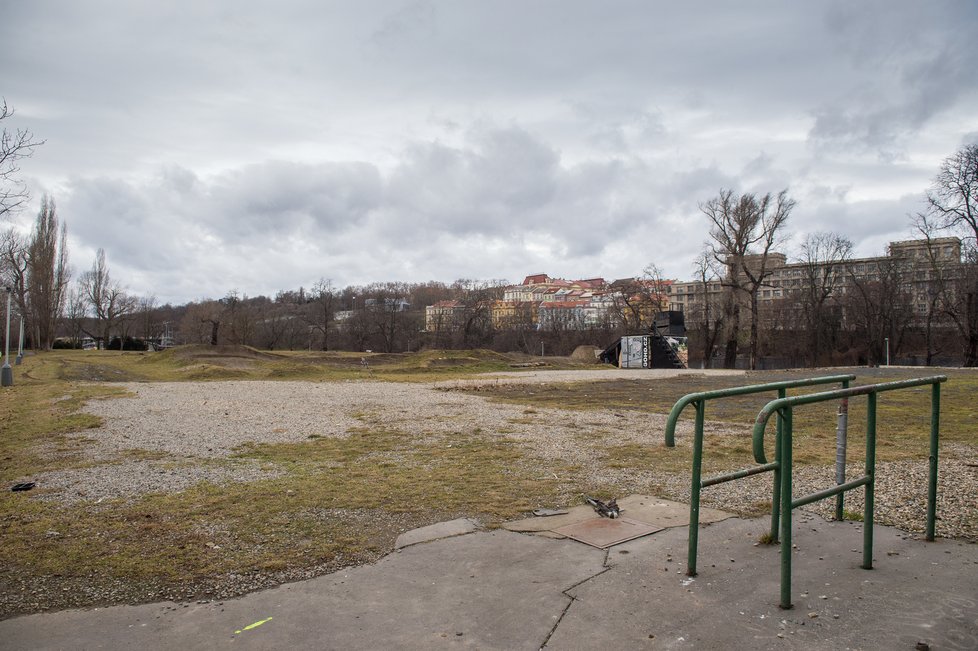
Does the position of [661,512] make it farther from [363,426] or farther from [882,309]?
[882,309]

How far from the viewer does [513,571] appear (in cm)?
348

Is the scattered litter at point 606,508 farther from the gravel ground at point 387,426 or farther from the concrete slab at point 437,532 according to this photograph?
the concrete slab at point 437,532

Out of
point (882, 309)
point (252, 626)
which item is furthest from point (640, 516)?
point (882, 309)

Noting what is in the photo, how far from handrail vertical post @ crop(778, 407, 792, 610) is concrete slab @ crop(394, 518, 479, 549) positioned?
207cm

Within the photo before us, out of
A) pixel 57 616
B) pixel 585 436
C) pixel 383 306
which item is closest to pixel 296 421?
pixel 585 436

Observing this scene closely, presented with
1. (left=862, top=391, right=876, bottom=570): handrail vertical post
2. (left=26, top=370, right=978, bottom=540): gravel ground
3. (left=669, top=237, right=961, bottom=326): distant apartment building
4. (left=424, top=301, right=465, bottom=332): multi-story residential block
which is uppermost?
(left=669, top=237, right=961, bottom=326): distant apartment building

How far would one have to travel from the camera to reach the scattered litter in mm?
4527

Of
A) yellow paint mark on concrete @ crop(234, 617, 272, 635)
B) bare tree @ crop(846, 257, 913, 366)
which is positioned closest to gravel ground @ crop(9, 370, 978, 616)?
yellow paint mark on concrete @ crop(234, 617, 272, 635)

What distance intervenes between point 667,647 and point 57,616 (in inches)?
115

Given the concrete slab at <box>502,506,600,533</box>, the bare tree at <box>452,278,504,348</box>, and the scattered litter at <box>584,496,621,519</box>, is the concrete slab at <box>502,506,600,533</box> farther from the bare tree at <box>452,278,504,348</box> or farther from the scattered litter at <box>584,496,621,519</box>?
the bare tree at <box>452,278,504,348</box>

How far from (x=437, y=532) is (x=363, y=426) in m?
6.73

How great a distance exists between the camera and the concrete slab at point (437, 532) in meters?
4.09

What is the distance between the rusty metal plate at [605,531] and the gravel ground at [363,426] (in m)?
0.92

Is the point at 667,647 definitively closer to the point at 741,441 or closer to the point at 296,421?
the point at 741,441
